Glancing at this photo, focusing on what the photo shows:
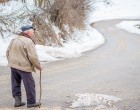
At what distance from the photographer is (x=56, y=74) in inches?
531

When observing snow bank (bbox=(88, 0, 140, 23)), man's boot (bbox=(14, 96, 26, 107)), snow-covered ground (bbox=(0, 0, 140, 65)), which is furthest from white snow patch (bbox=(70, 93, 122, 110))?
snow bank (bbox=(88, 0, 140, 23))

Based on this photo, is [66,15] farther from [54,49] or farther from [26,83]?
[26,83]

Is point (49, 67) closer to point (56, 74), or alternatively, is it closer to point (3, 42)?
point (56, 74)

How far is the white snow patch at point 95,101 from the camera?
345 inches

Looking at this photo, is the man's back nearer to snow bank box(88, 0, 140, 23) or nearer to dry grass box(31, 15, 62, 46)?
dry grass box(31, 15, 62, 46)

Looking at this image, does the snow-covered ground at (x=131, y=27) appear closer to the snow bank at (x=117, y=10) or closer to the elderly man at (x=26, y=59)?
the snow bank at (x=117, y=10)

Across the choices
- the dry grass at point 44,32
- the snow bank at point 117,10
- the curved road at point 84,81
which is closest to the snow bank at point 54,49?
the dry grass at point 44,32

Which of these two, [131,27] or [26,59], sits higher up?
[26,59]

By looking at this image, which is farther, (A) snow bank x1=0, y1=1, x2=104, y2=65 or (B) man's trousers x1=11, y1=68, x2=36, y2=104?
(A) snow bank x1=0, y1=1, x2=104, y2=65

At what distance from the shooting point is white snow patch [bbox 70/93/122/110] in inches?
345

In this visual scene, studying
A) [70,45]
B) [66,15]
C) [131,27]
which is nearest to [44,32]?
[70,45]

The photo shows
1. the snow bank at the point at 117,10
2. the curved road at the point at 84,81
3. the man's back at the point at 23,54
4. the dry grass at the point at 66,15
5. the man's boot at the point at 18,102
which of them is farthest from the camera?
the snow bank at the point at 117,10

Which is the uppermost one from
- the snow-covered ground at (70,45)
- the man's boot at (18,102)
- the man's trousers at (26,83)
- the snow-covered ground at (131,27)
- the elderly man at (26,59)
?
the elderly man at (26,59)

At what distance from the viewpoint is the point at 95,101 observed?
9070mm
